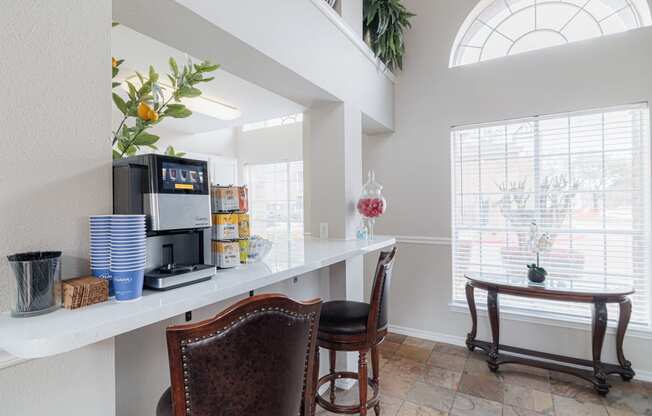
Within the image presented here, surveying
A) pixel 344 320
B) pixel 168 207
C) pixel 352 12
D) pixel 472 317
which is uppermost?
pixel 352 12

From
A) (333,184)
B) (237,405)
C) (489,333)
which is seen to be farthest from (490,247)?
(237,405)

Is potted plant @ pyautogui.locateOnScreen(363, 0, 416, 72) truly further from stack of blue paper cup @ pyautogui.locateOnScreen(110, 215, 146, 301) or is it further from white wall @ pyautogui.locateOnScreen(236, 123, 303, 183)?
stack of blue paper cup @ pyautogui.locateOnScreen(110, 215, 146, 301)

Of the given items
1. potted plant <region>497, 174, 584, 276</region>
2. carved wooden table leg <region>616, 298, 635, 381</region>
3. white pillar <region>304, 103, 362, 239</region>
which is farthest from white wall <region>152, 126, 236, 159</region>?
carved wooden table leg <region>616, 298, 635, 381</region>

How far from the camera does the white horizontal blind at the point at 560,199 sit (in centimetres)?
253

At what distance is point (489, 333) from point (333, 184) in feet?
7.02

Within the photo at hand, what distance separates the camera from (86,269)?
89 centimetres

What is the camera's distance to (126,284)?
2.75 feet

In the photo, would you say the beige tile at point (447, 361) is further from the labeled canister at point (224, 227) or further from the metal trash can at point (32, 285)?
the metal trash can at point (32, 285)

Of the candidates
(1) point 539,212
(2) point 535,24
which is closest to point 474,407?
(1) point 539,212

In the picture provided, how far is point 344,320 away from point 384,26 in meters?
2.57

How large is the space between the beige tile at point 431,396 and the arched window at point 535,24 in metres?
3.01

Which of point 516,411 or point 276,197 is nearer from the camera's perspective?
point 516,411

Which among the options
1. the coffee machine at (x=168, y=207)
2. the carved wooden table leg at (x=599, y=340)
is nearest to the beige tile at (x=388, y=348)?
the carved wooden table leg at (x=599, y=340)

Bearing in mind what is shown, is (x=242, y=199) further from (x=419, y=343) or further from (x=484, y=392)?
(x=419, y=343)
